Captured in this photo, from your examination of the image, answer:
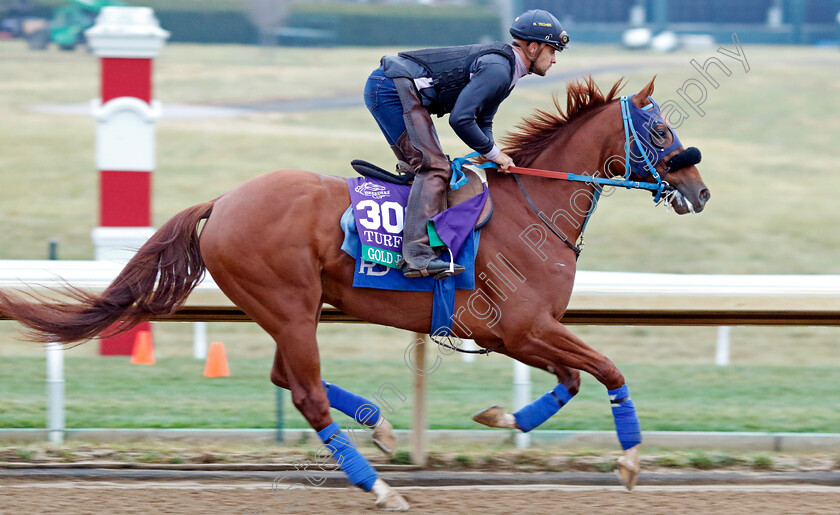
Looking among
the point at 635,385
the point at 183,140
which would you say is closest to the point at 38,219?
the point at 183,140

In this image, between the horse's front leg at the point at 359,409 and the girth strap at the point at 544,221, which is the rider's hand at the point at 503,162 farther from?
the horse's front leg at the point at 359,409

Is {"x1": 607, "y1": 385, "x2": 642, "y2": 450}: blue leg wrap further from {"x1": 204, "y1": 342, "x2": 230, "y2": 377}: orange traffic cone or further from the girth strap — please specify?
{"x1": 204, "y1": 342, "x2": 230, "y2": 377}: orange traffic cone

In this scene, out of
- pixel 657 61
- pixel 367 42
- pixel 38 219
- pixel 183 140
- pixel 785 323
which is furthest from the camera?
pixel 367 42

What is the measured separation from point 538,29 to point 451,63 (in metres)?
0.42

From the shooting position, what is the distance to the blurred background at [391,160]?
20.9 feet

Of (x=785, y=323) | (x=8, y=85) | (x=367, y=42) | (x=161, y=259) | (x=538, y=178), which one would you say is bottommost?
(x=785, y=323)

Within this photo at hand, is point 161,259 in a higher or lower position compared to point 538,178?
lower

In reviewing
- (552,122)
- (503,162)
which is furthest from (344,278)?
(552,122)

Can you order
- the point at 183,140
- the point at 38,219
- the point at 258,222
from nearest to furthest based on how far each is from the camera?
the point at 258,222
the point at 38,219
the point at 183,140

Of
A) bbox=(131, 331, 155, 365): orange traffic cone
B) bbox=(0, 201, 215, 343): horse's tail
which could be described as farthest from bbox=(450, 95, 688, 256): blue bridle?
bbox=(131, 331, 155, 365): orange traffic cone

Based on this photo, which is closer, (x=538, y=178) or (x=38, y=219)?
(x=538, y=178)

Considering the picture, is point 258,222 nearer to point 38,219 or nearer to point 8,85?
point 38,219

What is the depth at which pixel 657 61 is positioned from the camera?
27.7 meters

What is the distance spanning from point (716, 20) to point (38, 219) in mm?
24795
